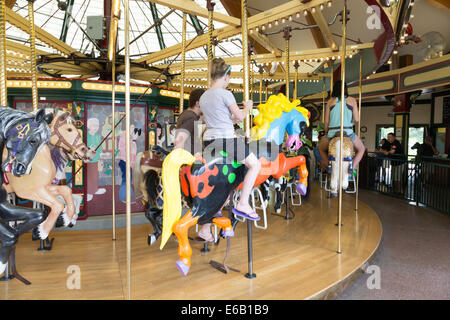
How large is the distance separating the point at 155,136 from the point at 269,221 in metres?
2.00

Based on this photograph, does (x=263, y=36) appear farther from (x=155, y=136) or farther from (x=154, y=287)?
(x=154, y=287)

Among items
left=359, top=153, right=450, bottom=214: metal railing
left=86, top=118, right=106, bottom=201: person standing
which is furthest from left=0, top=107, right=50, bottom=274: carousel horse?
left=359, top=153, right=450, bottom=214: metal railing

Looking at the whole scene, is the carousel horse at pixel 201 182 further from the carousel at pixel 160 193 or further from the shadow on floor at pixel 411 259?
the shadow on floor at pixel 411 259

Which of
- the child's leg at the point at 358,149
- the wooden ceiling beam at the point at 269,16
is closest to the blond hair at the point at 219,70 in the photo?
the wooden ceiling beam at the point at 269,16

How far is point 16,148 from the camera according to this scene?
201cm

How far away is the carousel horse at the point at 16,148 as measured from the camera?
201 centimetres

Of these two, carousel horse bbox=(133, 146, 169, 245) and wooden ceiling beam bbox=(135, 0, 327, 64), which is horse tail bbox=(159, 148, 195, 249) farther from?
wooden ceiling beam bbox=(135, 0, 327, 64)

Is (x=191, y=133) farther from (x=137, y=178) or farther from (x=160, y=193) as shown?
(x=137, y=178)

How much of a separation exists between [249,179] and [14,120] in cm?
162

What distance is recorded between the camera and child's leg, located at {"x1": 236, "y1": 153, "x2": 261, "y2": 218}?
2312 millimetres

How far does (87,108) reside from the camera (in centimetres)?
414

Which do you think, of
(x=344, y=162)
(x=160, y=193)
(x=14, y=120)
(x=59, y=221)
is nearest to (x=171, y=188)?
(x=160, y=193)

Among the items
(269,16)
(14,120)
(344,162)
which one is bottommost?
(344,162)
